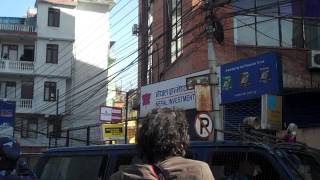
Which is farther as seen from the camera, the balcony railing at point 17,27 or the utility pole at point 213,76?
the balcony railing at point 17,27

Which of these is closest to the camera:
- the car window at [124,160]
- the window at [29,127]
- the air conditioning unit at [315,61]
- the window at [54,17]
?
the car window at [124,160]

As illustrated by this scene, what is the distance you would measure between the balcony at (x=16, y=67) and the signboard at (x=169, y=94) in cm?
2446

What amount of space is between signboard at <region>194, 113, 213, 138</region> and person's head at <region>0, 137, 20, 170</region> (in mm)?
8215

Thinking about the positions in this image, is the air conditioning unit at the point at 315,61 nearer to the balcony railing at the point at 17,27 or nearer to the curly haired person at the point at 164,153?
the curly haired person at the point at 164,153

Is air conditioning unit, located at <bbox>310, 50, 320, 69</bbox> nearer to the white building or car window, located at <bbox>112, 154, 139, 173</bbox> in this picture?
car window, located at <bbox>112, 154, 139, 173</bbox>

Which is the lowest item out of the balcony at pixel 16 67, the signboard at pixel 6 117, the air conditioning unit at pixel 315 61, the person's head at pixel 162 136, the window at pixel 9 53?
the person's head at pixel 162 136

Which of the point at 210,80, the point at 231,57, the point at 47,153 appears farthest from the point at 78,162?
the point at 231,57

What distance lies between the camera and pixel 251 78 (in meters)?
17.2

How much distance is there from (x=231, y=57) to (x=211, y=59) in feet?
18.7

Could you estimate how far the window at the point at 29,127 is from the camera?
45.1m

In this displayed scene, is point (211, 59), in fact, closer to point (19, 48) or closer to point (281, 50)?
point (281, 50)

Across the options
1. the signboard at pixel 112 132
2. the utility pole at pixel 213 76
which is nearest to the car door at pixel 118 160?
the utility pole at pixel 213 76

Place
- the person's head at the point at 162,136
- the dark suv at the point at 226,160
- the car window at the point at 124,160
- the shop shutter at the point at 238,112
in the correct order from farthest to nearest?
the shop shutter at the point at 238,112, the car window at the point at 124,160, the dark suv at the point at 226,160, the person's head at the point at 162,136

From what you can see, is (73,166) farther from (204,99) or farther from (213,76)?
(213,76)
